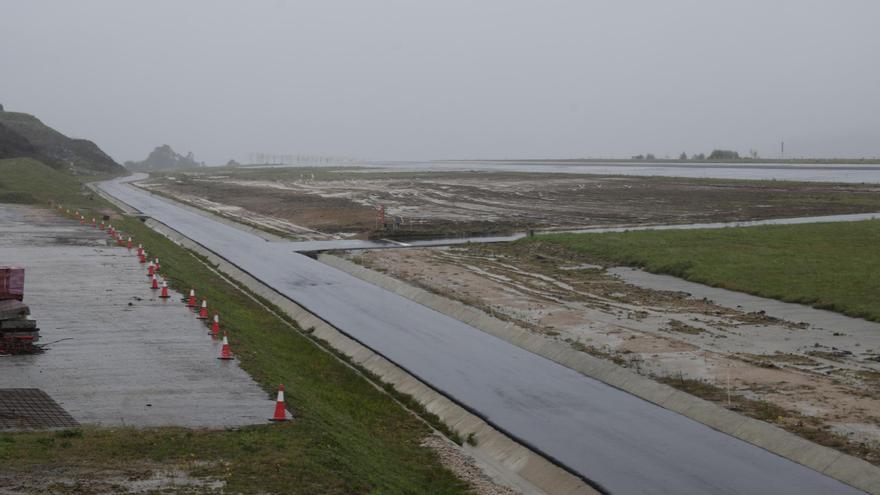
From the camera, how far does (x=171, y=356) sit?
25359 millimetres

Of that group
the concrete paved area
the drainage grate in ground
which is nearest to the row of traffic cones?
the concrete paved area

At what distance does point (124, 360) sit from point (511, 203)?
68.0 meters

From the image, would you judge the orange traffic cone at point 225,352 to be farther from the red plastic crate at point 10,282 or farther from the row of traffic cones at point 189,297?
the red plastic crate at point 10,282

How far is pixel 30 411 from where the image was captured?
64.2ft

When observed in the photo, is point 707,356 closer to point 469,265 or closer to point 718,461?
point 718,461

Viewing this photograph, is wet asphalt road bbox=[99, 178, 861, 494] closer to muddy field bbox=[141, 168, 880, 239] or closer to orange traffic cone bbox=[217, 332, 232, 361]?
orange traffic cone bbox=[217, 332, 232, 361]

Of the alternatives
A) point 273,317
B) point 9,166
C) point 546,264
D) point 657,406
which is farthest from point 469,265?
point 9,166

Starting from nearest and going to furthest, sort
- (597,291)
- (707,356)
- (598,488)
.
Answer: (598,488) < (707,356) < (597,291)

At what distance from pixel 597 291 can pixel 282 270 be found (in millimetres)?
17449

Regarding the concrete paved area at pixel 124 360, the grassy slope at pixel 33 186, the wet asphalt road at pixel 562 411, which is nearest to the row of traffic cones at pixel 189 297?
the concrete paved area at pixel 124 360

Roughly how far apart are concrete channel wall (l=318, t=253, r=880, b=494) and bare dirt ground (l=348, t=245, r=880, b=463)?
41 cm

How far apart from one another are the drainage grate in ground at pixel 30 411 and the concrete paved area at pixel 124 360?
0.93ft

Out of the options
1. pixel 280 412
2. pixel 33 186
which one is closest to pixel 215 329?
pixel 280 412

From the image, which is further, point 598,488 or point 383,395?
point 383,395
